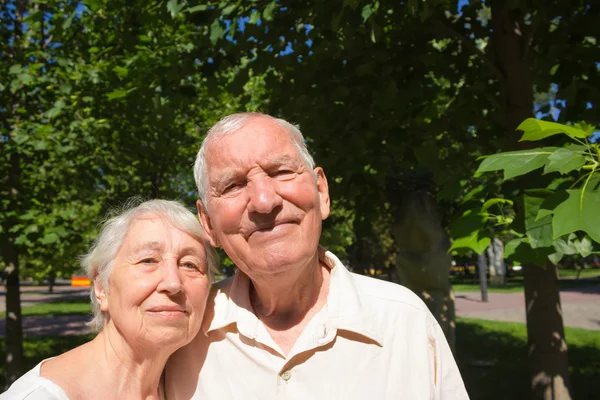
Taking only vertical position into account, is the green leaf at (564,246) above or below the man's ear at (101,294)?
above

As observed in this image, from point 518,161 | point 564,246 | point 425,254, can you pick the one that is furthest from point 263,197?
point 425,254

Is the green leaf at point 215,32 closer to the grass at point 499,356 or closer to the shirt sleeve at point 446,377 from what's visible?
the shirt sleeve at point 446,377

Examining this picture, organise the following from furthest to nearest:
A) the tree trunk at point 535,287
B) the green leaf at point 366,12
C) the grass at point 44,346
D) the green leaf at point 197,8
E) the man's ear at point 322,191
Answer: the grass at point 44,346 → the tree trunk at point 535,287 → the green leaf at point 197,8 → the green leaf at point 366,12 → the man's ear at point 322,191

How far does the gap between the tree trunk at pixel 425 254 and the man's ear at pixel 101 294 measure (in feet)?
14.2

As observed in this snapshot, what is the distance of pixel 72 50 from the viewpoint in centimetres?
618

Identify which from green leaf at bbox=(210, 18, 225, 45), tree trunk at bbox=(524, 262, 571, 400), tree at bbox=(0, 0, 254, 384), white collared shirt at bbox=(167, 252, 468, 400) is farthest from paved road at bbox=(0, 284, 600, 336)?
white collared shirt at bbox=(167, 252, 468, 400)

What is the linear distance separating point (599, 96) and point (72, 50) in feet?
17.7

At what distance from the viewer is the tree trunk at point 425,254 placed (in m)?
5.75

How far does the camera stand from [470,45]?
4297mm

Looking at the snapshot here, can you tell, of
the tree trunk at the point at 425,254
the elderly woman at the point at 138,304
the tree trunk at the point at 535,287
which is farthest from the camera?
the tree trunk at the point at 425,254

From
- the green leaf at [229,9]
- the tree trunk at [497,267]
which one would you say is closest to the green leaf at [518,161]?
the green leaf at [229,9]

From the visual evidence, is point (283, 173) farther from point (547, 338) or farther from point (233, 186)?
point (547, 338)

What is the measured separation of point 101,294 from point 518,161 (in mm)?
1538

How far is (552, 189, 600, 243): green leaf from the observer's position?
168cm
